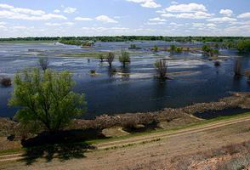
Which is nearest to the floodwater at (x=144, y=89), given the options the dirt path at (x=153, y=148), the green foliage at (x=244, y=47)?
the dirt path at (x=153, y=148)

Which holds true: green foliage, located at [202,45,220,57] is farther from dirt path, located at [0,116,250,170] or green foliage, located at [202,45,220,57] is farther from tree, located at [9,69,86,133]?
tree, located at [9,69,86,133]

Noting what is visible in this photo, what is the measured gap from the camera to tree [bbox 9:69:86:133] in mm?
38094

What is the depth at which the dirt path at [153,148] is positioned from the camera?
2800cm

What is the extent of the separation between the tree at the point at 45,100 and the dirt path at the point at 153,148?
7.24m

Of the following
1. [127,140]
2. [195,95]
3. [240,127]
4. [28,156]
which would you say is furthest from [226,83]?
[28,156]

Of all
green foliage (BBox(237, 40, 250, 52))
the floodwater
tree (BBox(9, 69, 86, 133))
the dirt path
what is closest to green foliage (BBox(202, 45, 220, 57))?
green foliage (BBox(237, 40, 250, 52))

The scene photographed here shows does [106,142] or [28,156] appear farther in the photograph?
[106,142]

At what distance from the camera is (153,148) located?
32.0 meters

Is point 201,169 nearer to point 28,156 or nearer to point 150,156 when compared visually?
point 150,156

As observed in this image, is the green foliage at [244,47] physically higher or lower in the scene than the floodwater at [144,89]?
higher

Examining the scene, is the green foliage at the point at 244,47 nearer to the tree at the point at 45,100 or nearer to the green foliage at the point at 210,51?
the green foliage at the point at 210,51

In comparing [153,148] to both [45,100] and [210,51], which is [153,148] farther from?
[210,51]

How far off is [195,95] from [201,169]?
44413 millimetres

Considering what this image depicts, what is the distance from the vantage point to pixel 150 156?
96.7 feet
